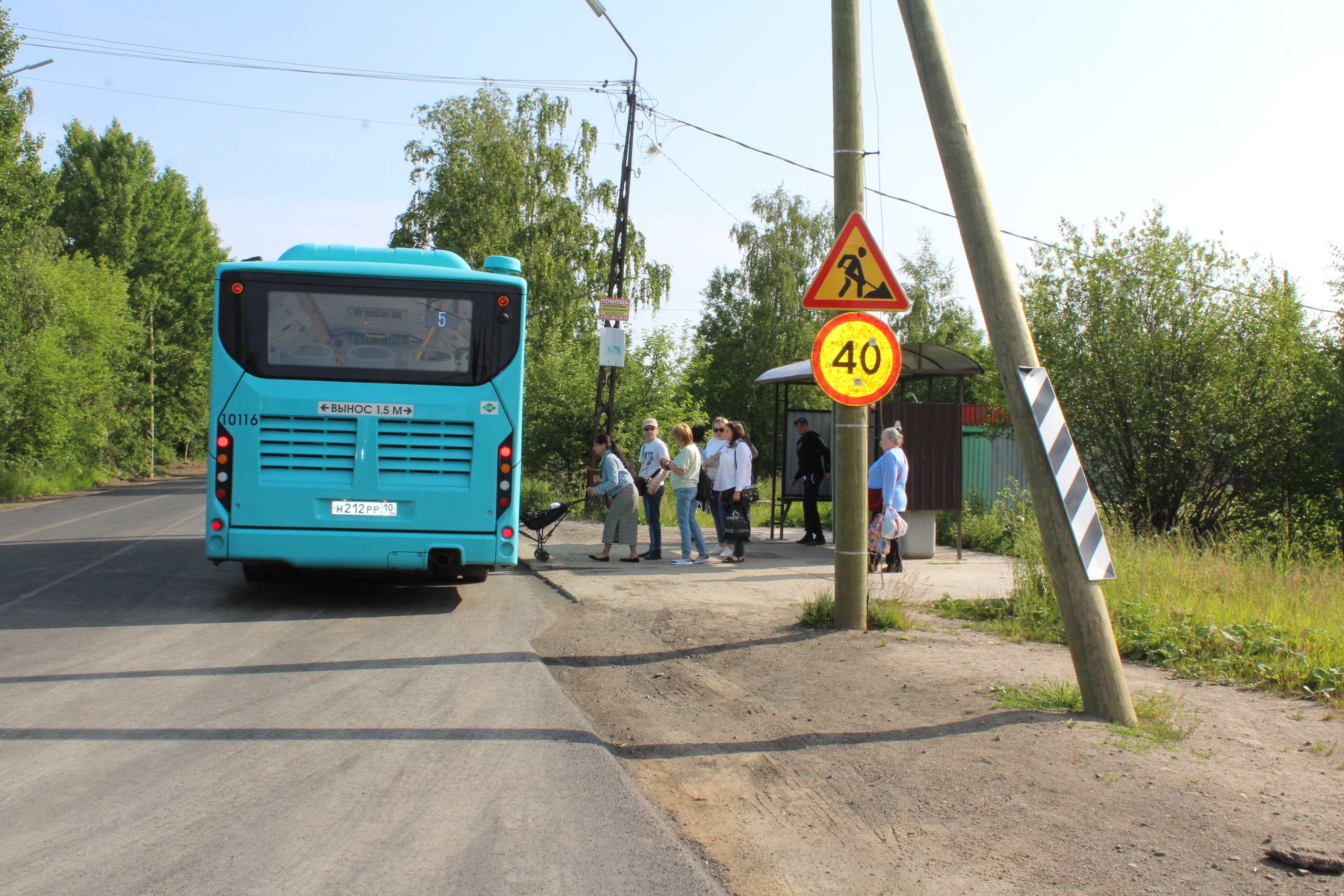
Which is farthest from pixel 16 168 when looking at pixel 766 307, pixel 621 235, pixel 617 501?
pixel 766 307

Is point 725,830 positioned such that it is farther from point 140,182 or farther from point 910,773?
point 140,182

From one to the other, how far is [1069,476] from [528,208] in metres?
35.6

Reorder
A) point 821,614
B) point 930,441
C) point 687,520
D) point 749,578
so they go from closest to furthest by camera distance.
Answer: point 821,614
point 749,578
point 687,520
point 930,441

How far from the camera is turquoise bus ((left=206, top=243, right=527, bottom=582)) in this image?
8828mm

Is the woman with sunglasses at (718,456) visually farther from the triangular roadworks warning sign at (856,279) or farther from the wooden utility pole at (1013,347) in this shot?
the wooden utility pole at (1013,347)

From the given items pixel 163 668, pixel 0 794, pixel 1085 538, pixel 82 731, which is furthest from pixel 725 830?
pixel 163 668

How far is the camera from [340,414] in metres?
8.90

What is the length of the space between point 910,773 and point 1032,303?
1242 cm

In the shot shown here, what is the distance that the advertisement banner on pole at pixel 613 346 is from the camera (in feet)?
58.4

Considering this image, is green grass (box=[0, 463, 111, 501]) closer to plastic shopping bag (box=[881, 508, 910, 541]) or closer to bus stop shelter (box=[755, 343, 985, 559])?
bus stop shelter (box=[755, 343, 985, 559])

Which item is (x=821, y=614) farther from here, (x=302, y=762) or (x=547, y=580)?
(x=302, y=762)

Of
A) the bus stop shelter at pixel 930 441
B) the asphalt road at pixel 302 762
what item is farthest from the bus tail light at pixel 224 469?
the bus stop shelter at pixel 930 441

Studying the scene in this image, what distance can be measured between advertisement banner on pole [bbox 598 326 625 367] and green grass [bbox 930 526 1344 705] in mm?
9145

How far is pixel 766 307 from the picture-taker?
51.7m
